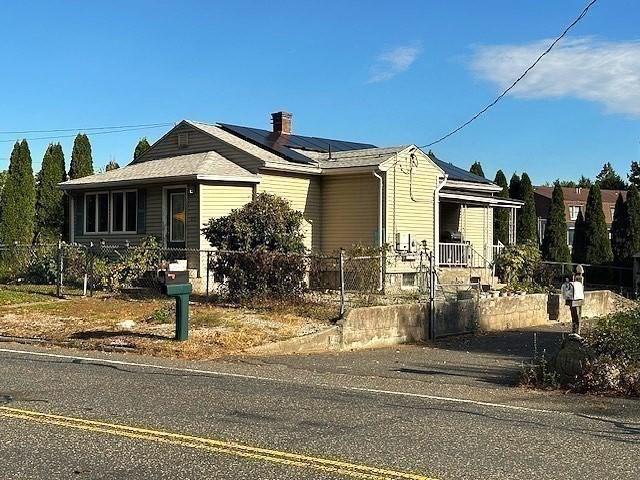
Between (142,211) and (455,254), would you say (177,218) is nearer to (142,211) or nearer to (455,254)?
(142,211)

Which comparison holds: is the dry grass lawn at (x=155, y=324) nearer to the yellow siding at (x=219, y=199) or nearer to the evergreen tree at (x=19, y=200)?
the yellow siding at (x=219, y=199)

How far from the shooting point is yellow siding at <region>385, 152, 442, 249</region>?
23234 millimetres

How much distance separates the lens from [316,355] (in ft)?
44.0

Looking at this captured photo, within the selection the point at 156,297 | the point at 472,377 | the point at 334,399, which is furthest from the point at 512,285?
the point at 334,399

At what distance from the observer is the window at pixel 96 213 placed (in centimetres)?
2477

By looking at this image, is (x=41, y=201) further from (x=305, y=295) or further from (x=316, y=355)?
(x=316, y=355)

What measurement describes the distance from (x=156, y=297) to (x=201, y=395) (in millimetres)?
10331

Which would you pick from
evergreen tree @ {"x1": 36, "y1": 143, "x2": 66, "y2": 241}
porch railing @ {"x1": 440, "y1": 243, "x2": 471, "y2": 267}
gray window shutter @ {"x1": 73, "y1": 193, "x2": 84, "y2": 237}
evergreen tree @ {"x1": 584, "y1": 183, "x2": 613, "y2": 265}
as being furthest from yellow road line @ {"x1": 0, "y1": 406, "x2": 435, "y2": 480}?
evergreen tree @ {"x1": 584, "y1": 183, "x2": 613, "y2": 265}

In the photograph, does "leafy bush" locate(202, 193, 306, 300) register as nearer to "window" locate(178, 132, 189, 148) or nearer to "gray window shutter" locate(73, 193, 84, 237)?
"window" locate(178, 132, 189, 148)

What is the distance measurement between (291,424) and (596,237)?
39.0 m

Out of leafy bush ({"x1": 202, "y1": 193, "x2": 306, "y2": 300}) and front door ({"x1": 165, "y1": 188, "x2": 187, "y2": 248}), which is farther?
front door ({"x1": 165, "y1": 188, "x2": 187, "y2": 248})

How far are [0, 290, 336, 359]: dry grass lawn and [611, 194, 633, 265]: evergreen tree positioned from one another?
30064mm

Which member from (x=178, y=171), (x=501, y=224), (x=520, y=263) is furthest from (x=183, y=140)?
(x=501, y=224)

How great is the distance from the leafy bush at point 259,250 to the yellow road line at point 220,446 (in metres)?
9.08
